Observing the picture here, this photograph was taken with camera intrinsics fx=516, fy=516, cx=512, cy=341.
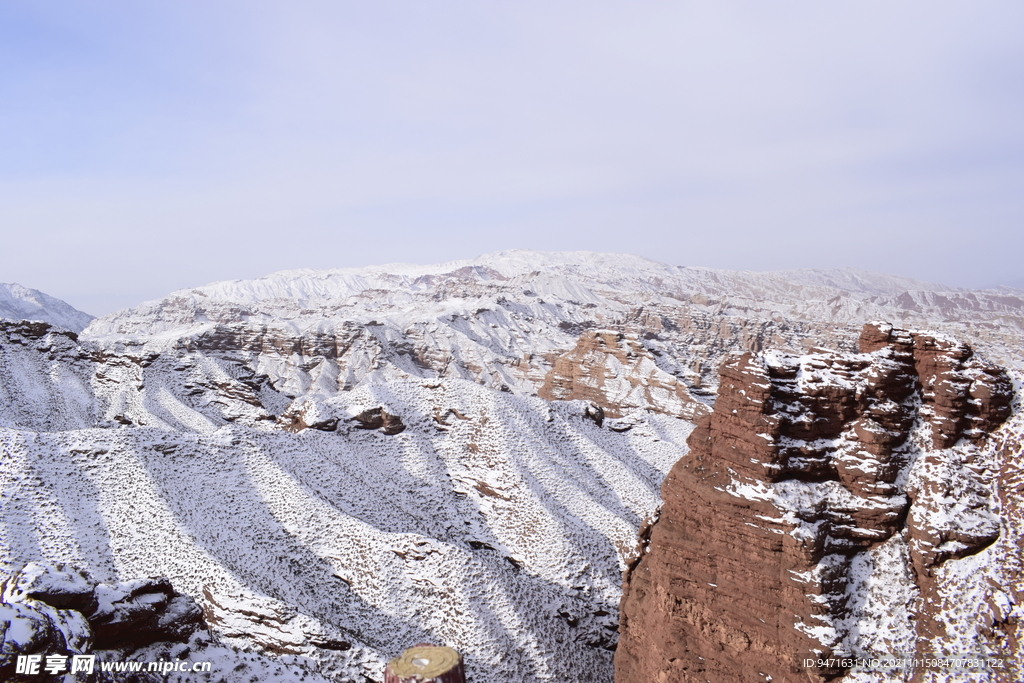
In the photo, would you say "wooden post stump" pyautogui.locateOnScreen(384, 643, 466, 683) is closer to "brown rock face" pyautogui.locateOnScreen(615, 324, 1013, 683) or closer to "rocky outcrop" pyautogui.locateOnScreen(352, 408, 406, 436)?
"brown rock face" pyautogui.locateOnScreen(615, 324, 1013, 683)

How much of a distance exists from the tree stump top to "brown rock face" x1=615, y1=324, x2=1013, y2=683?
6782mm

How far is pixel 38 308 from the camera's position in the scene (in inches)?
6742

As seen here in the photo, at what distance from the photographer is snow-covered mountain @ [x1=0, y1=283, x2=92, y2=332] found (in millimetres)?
165125

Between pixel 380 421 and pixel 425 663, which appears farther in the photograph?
pixel 380 421

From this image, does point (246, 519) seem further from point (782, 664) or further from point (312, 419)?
point (782, 664)

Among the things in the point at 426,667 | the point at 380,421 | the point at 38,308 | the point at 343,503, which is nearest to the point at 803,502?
the point at 426,667

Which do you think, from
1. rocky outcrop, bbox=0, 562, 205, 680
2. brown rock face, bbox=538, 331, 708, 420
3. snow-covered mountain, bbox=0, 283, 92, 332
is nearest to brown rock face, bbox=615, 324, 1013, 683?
rocky outcrop, bbox=0, 562, 205, 680

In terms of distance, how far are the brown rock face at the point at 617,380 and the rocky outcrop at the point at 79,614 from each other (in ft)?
157

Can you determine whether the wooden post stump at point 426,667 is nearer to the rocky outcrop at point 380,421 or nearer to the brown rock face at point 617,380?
the rocky outcrop at point 380,421

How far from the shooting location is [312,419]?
37.4 metres

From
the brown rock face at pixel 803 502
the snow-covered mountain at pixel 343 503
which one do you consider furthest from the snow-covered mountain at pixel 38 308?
the brown rock face at pixel 803 502

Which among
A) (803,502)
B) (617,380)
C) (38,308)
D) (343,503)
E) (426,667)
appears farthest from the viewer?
(38,308)

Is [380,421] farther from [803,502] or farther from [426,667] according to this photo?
[803,502]

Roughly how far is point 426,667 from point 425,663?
0.23 metres
